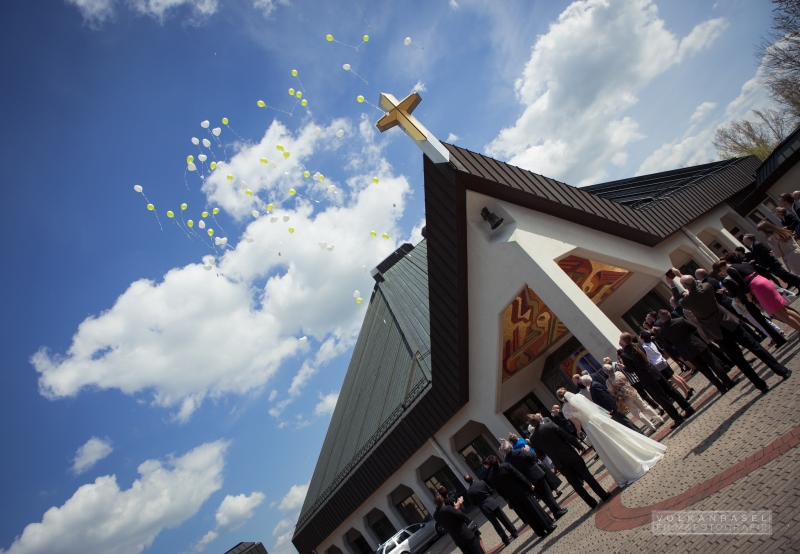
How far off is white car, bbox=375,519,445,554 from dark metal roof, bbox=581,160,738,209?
13.8 meters

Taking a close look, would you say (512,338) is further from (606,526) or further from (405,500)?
(405,500)

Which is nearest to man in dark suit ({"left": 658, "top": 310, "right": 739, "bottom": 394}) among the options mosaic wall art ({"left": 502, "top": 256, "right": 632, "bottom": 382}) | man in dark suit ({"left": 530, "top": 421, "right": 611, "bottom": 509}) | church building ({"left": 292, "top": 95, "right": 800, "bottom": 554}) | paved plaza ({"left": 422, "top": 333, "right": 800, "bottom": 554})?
paved plaza ({"left": 422, "top": 333, "right": 800, "bottom": 554})

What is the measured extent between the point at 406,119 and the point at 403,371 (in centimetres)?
1024

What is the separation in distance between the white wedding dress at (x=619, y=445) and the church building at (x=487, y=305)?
14.0ft

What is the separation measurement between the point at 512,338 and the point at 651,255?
240 inches

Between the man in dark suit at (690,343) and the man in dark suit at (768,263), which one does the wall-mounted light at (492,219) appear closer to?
the man in dark suit at (768,263)

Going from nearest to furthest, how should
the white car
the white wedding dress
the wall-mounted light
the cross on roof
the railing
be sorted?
the white wedding dress → the cross on roof → the wall-mounted light → the white car → the railing

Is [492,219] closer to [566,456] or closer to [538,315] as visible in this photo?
[538,315]

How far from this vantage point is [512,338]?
16359 mm

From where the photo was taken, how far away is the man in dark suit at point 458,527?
8.48 metres

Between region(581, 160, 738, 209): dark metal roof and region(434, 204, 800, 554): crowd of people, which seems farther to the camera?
region(581, 160, 738, 209): dark metal roof

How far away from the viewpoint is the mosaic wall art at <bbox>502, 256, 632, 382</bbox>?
1530 centimetres

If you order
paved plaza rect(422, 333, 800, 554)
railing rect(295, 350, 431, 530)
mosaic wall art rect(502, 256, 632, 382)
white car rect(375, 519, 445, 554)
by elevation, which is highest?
railing rect(295, 350, 431, 530)

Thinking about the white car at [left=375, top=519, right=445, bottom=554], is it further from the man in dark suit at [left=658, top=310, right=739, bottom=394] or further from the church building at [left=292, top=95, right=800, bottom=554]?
the man in dark suit at [left=658, top=310, right=739, bottom=394]
